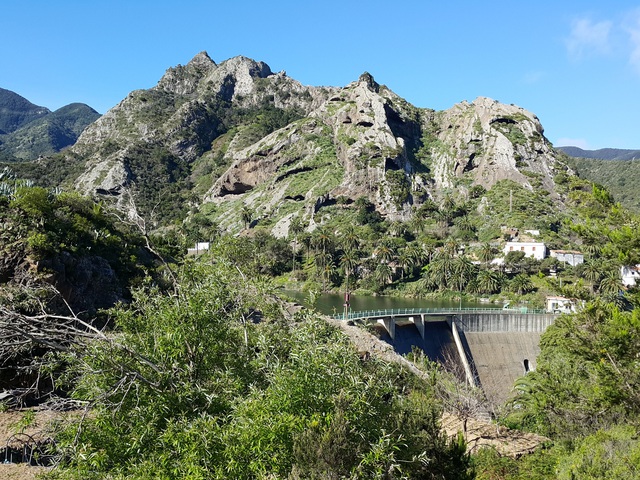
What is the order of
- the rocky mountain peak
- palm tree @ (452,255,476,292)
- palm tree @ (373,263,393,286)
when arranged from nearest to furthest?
palm tree @ (452,255,476,292)
palm tree @ (373,263,393,286)
the rocky mountain peak

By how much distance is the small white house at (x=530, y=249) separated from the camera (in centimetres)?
8062

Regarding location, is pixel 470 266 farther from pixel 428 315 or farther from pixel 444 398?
pixel 444 398

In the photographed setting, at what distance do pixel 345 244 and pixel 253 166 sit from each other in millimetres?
56604

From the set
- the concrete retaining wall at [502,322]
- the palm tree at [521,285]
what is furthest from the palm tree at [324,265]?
the concrete retaining wall at [502,322]

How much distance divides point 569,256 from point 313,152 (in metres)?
69.9

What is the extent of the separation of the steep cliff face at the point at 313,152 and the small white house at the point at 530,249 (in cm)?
2890

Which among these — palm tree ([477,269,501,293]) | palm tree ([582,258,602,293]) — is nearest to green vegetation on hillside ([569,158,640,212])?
palm tree ([582,258,602,293])

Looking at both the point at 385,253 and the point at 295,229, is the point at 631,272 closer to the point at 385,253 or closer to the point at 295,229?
the point at 385,253

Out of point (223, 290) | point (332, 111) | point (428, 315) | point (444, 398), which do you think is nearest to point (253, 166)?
point (332, 111)

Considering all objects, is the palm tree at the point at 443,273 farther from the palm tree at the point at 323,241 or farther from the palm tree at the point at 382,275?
the palm tree at the point at 323,241

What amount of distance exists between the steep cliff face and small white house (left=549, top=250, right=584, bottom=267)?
30.6 metres

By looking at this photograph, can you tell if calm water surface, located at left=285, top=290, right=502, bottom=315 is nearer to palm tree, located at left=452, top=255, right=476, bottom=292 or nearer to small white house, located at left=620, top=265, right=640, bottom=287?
palm tree, located at left=452, top=255, right=476, bottom=292

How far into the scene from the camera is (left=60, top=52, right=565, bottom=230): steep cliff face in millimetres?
112750

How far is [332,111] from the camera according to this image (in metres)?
138
